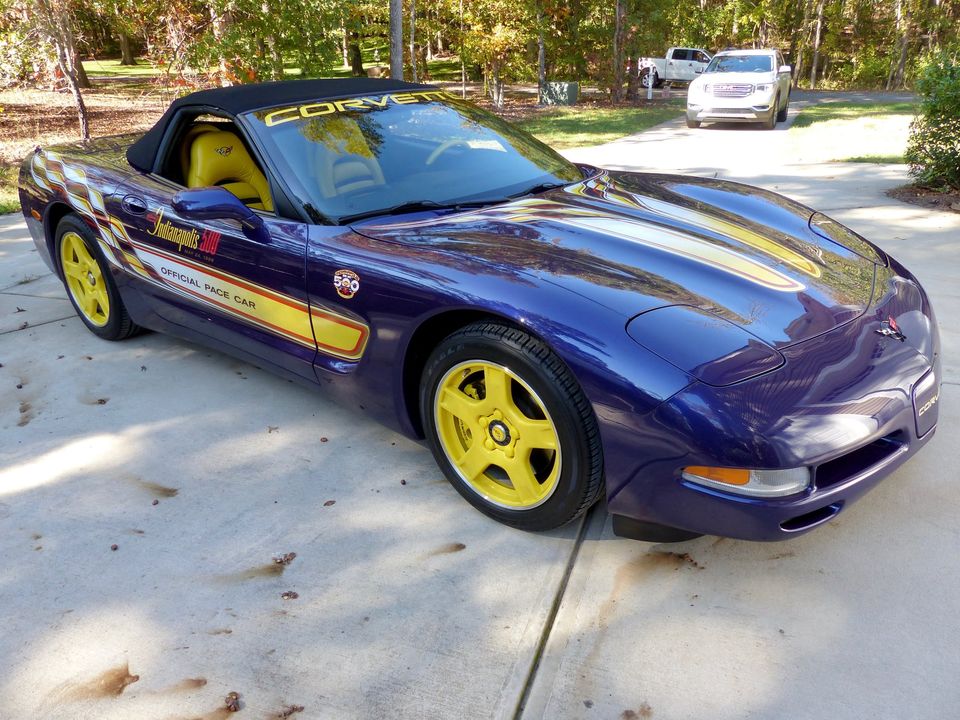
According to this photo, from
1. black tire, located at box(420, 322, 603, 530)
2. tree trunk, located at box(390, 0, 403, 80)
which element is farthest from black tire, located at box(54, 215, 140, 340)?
tree trunk, located at box(390, 0, 403, 80)

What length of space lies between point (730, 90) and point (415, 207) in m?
12.4

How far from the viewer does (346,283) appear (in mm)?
2689

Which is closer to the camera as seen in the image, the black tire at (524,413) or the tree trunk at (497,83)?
the black tire at (524,413)

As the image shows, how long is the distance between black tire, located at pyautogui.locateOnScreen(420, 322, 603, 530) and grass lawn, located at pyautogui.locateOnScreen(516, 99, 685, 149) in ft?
31.1

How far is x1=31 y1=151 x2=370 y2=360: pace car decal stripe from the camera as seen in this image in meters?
2.81

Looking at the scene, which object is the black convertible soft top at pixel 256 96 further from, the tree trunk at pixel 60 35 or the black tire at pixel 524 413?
the tree trunk at pixel 60 35

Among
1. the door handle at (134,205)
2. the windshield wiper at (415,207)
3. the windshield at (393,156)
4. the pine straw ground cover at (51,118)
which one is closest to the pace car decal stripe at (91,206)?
the door handle at (134,205)

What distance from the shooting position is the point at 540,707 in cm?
188

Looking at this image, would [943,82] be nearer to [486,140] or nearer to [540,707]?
[486,140]

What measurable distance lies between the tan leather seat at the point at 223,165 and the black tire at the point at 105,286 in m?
0.71

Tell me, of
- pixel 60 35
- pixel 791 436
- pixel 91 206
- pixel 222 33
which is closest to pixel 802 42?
pixel 222 33

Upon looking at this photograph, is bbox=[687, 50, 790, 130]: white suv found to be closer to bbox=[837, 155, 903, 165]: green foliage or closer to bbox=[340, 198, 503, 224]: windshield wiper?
bbox=[837, 155, 903, 165]: green foliage

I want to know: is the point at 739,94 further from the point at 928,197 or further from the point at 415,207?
the point at 415,207

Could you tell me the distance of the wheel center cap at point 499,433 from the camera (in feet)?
8.10
